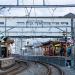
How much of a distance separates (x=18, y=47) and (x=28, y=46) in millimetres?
9480

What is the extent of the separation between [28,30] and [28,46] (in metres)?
39.7

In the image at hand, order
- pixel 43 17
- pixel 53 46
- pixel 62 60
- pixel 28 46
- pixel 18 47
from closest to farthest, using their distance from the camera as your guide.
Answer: pixel 62 60 < pixel 43 17 < pixel 53 46 < pixel 28 46 < pixel 18 47

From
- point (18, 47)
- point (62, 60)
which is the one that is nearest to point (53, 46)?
point (62, 60)

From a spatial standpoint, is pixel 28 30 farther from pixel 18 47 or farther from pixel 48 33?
pixel 18 47

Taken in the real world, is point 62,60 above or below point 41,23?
below

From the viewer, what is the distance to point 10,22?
4212cm

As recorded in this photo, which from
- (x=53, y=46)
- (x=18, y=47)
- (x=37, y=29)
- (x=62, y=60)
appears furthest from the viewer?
(x=18, y=47)

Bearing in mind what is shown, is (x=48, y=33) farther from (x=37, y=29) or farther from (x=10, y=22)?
(x=10, y=22)

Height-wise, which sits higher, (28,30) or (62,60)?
(28,30)

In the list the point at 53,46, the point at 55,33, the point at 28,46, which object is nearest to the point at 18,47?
the point at 28,46

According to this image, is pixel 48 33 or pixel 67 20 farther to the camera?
pixel 48 33

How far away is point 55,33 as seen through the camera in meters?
47.6

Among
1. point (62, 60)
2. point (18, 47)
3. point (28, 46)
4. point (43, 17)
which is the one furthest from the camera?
point (18, 47)

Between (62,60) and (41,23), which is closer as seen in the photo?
(62,60)
